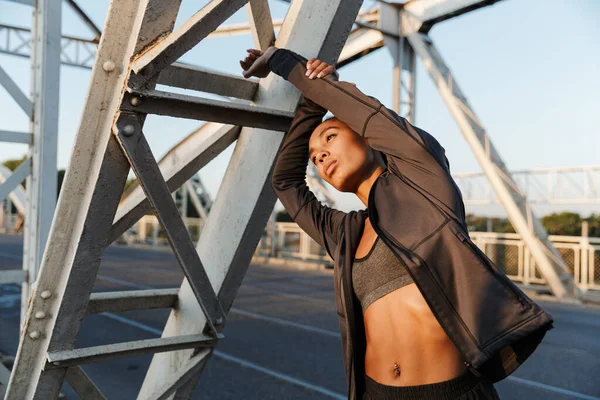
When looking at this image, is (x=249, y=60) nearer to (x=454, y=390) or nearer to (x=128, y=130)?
(x=128, y=130)

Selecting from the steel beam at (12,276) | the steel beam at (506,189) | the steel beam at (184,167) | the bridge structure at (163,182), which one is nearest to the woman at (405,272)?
the bridge structure at (163,182)

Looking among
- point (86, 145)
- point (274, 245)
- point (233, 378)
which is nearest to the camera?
point (86, 145)

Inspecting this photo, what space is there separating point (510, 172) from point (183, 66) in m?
12.1

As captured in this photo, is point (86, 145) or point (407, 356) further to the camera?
point (86, 145)

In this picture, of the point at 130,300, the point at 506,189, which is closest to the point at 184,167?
the point at 130,300

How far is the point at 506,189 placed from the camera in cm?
1261

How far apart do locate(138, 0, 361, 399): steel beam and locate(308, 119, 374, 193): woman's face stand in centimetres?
28

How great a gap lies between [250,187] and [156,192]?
45cm

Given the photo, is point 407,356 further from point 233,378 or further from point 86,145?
point 233,378

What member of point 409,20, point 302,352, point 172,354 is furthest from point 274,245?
point 172,354

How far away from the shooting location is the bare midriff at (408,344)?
5.35ft

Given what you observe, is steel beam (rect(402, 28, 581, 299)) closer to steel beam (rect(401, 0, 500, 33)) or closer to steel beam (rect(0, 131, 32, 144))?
steel beam (rect(401, 0, 500, 33))

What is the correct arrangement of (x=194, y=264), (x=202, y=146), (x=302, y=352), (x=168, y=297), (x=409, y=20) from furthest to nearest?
(x=409, y=20)
(x=302, y=352)
(x=168, y=297)
(x=202, y=146)
(x=194, y=264)

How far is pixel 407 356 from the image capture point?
166 cm
